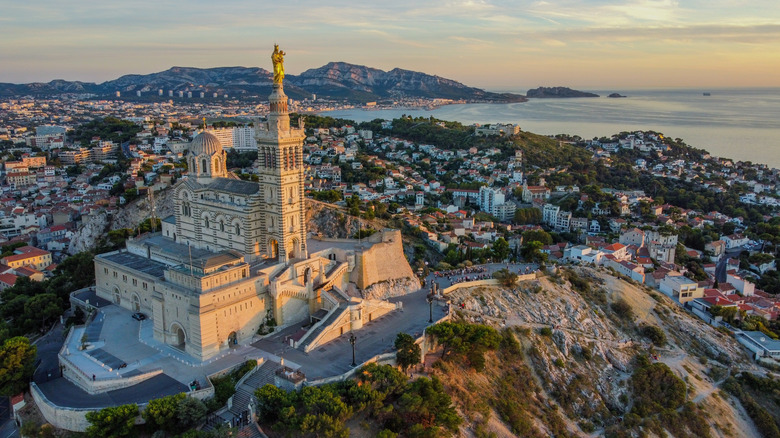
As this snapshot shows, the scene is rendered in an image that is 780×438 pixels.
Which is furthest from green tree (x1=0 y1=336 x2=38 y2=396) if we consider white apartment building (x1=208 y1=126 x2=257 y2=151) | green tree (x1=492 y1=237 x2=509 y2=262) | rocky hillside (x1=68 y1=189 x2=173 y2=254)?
white apartment building (x1=208 y1=126 x2=257 y2=151)

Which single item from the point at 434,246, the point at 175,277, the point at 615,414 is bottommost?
the point at 615,414

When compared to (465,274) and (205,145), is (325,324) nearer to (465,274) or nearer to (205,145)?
(205,145)

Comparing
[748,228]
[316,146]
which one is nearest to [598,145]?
[748,228]

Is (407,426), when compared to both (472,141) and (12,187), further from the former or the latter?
(472,141)

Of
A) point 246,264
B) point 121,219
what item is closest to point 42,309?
point 246,264

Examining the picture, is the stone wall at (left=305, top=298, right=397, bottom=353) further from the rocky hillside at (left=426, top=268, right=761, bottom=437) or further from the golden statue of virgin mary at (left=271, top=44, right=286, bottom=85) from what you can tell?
the golden statue of virgin mary at (left=271, top=44, right=286, bottom=85)
